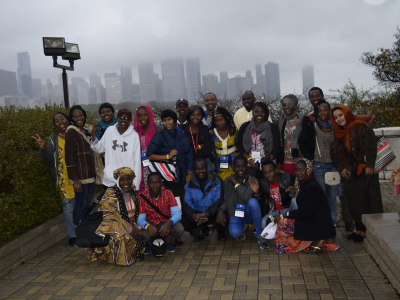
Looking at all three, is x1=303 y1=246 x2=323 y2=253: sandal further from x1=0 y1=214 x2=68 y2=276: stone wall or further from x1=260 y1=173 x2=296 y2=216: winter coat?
x1=0 y1=214 x2=68 y2=276: stone wall

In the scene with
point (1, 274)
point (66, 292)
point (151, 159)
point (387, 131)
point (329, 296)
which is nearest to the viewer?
point (329, 296)

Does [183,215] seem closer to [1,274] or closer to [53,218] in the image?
[53,218]

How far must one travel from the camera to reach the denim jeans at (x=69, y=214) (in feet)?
18.1

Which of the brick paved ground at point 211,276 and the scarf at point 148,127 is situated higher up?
the scarf at point 148,127

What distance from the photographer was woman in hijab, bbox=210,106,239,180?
5.64 m

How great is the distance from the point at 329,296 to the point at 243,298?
2.70 ft

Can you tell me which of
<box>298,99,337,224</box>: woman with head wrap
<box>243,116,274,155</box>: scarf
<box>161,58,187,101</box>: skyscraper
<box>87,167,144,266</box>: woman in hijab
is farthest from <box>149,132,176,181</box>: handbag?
<box>161,58,187,101</box>: skyscraper

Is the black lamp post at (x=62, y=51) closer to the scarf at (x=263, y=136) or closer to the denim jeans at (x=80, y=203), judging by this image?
the denim jeans at (x=80, y=203)

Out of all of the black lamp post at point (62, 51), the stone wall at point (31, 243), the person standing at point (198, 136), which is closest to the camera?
the stone wall at point (31, 243)

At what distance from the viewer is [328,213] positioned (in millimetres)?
4645

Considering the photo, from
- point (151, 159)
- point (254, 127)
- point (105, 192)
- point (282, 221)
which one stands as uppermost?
point (254, 127)

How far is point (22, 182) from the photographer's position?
16.2ft

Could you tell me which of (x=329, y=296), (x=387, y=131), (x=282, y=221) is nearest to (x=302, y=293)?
(x=329, y=296)

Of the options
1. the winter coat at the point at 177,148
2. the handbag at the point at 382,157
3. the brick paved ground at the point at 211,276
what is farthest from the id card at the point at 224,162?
the handbag at the point at 382,157
